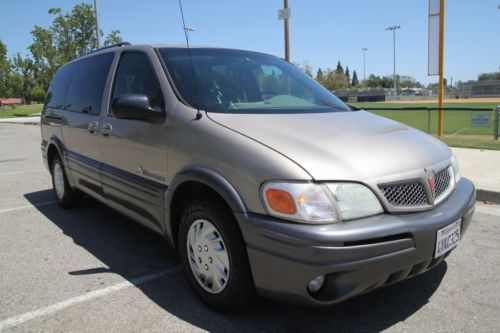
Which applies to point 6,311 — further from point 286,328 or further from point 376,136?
point 376,136

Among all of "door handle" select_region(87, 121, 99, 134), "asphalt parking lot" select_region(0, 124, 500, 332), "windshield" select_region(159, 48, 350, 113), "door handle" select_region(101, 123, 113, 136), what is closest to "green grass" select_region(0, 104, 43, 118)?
"door handle" select_region(87, 121, 99, 134)

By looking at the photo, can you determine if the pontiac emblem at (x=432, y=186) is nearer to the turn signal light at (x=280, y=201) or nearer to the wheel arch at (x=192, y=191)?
the turn signal light at (x=280, y=201)

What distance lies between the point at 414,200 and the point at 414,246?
0.29 metres

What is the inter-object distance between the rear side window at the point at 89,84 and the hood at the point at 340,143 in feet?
6.00

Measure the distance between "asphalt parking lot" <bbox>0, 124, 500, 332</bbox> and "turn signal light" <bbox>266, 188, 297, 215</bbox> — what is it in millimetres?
856

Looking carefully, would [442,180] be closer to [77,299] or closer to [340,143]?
[340,143]

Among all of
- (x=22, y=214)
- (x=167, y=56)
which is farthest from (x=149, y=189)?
(x=22, y=214)

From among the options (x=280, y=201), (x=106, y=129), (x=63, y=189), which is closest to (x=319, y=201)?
(x=280, y=201)

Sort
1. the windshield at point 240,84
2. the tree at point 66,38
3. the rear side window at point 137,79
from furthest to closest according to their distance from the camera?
the tree at point 66,38
the rear side window at point 137,79
the windshield at point 240,84

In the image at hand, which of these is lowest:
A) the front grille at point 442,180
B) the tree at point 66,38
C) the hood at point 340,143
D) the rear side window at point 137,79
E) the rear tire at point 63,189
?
the rear tire at point 63,189

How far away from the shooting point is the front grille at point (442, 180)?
2895mm

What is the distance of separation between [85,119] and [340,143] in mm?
2914

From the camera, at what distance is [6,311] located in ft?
10.3

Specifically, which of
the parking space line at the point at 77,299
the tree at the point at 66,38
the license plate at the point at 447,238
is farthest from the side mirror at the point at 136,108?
the tree at the point at 66,38
